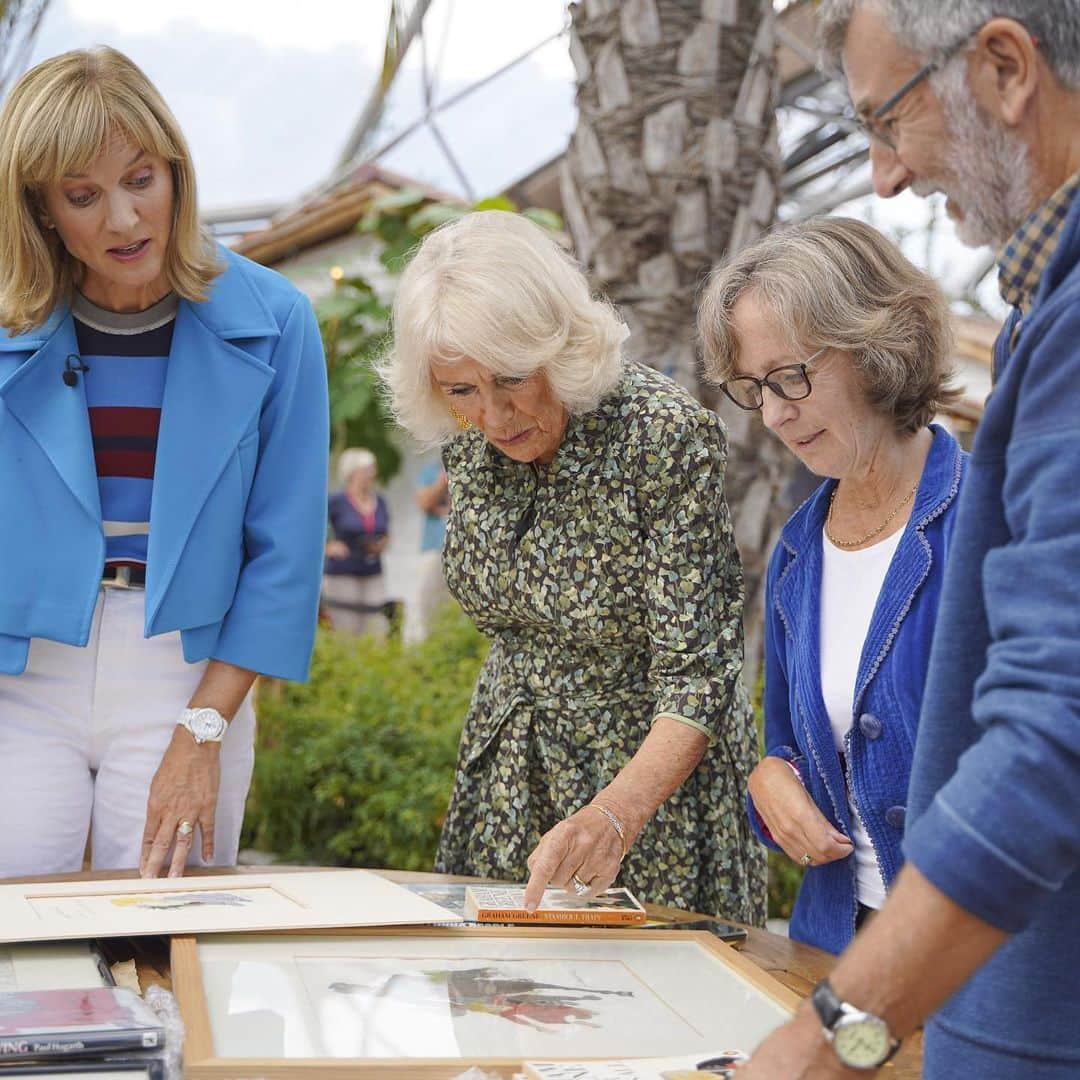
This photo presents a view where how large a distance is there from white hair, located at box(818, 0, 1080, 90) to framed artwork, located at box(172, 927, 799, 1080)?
1.02m

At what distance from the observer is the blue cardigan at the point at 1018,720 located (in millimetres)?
1056

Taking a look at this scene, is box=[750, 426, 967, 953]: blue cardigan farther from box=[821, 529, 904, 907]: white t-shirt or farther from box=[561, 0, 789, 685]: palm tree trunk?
box=[561, 0, 789, 685]: palm tree trunk

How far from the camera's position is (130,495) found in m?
2.41

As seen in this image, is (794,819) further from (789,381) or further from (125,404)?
(125,404)

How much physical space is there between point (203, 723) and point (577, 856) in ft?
2.39

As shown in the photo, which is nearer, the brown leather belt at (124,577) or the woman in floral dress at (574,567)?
the woman in floral dress at (574,567)

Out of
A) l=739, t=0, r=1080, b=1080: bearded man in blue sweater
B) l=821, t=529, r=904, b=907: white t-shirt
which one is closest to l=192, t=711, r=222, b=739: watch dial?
l=821, t=529, r=904, b=907: white t-shirt

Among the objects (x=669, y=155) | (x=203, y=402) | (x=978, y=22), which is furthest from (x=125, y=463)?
(x=669, y=155)

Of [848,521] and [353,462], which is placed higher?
[353,462]

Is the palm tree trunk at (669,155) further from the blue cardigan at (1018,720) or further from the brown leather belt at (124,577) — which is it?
the blue cardigan at (1018,720)

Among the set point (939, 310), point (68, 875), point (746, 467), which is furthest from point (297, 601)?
point (746, 467)

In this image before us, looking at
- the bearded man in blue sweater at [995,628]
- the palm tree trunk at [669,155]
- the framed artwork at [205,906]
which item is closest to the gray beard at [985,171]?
the bearded man in blue sweater at [995,628]

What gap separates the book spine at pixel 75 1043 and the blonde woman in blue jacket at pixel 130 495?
2.92 feet

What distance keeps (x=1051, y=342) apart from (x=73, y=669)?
5.76 ft
